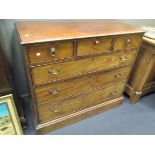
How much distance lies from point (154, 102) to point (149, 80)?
309 millimetres

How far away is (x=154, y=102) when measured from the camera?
2006 mm

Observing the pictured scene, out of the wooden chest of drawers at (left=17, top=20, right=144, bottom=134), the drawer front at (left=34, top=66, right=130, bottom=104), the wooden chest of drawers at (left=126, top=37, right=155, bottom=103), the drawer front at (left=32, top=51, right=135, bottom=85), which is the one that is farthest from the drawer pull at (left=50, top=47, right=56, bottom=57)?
the wooden chest of drawers at (left=126, top=37, right=155, bottom=103)

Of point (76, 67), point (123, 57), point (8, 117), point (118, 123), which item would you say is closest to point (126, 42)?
point (123, 57)

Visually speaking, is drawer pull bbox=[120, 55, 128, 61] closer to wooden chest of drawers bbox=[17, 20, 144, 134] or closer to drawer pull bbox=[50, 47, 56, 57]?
wooden chest of drawers bbox=[17, 20, 144, 134]

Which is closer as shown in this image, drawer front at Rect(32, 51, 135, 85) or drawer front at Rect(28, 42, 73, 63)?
drawer front at Rect(28, 42, 73, 63)

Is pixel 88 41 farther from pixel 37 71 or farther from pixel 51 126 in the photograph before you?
pixel 51 126

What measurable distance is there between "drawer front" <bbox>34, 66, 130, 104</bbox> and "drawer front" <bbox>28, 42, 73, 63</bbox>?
257 mm

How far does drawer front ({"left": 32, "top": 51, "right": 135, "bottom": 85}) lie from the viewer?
45.3 inches

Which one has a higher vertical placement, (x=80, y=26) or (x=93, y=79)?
(x=80, y=26)

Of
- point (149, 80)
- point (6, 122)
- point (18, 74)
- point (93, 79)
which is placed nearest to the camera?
point (6, 122)

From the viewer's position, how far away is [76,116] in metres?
1.62

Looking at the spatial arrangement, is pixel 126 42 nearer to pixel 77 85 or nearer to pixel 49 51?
pixel 77 85

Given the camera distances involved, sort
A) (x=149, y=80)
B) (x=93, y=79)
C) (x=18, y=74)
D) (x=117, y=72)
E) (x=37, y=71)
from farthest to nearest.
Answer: (x=149, y=80) < (x=18, y=74) < (x=117, y=72) < (x=93, y=79) < (x=37, y=71)
